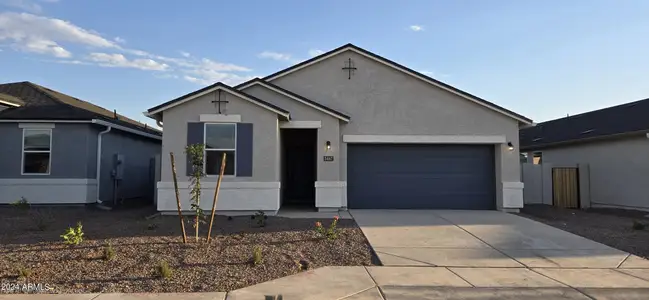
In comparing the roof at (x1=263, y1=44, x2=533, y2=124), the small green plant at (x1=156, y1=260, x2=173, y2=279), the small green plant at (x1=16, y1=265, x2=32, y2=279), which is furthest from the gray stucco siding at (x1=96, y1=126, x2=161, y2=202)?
the small green plant at (x1=156, y1=260, x2=173, y2=279)

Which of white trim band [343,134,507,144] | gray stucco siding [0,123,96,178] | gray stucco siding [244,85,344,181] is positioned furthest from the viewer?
white trim band [343,134,507,144]

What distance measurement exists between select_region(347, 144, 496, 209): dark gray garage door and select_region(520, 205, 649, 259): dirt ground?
171 centimetres

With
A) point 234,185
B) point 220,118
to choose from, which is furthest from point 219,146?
point 234,185

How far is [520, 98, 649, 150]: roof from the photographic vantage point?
1599 centimetres

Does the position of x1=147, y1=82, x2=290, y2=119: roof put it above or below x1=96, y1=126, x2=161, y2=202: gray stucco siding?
above

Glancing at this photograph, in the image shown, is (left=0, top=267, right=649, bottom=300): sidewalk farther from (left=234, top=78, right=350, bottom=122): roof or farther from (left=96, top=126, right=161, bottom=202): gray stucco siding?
(left=96, top=126, right=161, bottom=202): gray stucco siding

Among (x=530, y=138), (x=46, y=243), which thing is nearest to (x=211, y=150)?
(x=46, y=243)

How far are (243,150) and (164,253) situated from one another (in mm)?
4923

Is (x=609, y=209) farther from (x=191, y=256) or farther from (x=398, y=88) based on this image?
(x=191, y=256)

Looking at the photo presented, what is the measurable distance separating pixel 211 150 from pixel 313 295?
7150mm

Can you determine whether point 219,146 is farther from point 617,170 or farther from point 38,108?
point 617,170

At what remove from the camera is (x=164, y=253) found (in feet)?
25.0

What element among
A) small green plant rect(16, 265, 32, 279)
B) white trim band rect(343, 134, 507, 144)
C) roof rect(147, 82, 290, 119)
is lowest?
small green plant rect(16, 265, 32, 279)

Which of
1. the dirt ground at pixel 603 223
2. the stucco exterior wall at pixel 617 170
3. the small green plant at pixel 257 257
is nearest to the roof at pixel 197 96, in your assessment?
the small green plant at pixel 257 257
